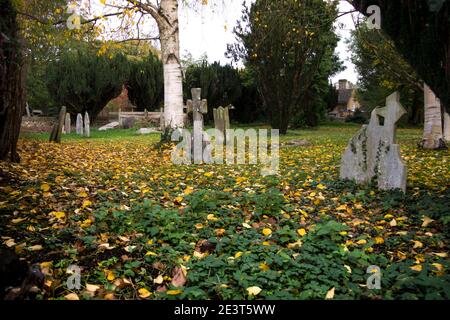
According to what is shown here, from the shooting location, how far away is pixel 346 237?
12.0ft

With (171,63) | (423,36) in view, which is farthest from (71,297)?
(171,63)

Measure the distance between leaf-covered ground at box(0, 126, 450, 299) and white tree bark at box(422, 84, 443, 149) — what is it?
5387mm

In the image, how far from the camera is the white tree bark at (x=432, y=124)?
34.8ft

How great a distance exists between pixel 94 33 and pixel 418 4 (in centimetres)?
1063

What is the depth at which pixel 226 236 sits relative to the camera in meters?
3.67

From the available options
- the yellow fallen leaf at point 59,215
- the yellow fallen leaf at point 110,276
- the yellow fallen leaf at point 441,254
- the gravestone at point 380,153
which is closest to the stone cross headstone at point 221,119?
the gravestone at point 380,153

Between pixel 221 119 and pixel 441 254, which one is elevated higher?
pixel 221 119

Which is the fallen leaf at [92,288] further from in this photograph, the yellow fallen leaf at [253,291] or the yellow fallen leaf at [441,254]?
the yellow fallen leaf at [441,254]

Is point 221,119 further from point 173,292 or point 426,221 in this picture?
point 173,292

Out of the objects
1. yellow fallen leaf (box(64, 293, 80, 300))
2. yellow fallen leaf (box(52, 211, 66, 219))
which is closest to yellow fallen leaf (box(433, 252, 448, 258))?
yellow fallen leaf (box(64, 293, 80, 300))

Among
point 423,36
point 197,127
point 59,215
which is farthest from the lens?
point 197,127

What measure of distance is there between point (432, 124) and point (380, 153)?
6.70 m

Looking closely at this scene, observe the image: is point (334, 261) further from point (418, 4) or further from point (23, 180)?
point (23, 180)
